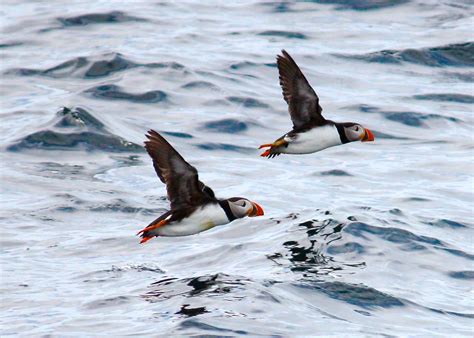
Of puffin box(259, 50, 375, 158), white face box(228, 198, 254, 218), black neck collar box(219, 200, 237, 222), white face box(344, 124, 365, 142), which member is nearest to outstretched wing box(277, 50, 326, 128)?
puffin box(259, 50, 375, 158)

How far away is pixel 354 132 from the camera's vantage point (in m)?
13.8

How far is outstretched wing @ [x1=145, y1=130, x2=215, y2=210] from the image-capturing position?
1051 cm

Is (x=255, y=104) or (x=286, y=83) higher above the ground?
(x=286, y=83)

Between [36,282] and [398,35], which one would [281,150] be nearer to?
[36,282]

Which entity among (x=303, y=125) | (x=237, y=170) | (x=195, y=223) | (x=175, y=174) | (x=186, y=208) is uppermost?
(x=175, y=174)

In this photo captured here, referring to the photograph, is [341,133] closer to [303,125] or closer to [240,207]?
[303,125]

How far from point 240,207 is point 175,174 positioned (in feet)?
3.60

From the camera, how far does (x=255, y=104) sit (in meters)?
19.6

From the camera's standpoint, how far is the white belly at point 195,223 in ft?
36.7

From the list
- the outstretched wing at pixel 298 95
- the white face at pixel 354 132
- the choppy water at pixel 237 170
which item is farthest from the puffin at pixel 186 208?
the white face at pixel 354 132

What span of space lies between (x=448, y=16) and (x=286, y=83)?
12.5 metres

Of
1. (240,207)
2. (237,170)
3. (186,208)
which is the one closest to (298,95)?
(240,207)

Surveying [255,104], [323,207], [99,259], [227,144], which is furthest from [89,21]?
[99,259]

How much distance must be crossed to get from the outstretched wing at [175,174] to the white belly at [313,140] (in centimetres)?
207
